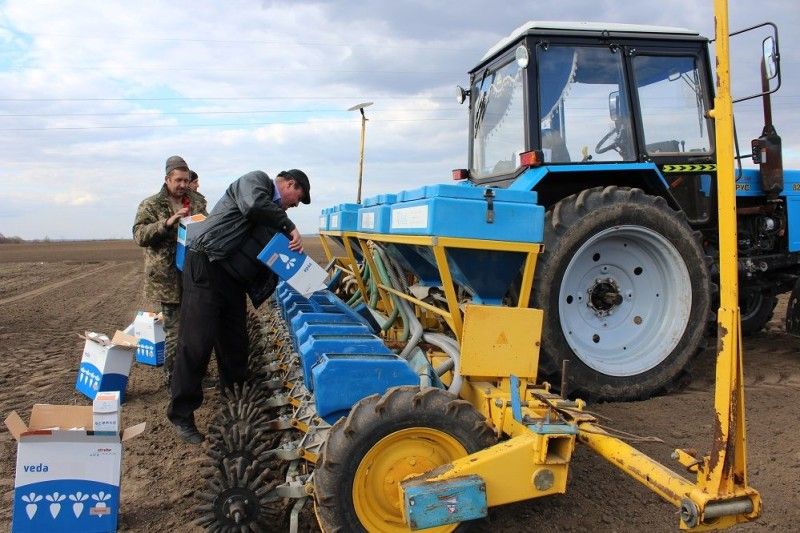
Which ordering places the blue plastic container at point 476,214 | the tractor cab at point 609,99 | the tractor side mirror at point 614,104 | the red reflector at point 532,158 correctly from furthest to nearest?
the tractor side mirror at point 614,104 → the tractor cab at point 609,99 → the red reflector at point 532,158 → the blue plastic container at point 476,214

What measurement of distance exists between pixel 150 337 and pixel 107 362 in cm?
81

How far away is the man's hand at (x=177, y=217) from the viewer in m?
4.39

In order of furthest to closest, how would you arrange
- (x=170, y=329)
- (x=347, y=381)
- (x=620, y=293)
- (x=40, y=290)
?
(x=40, y=290) < (x=170, y=329) < (x=620, y=293) < (x=347, y=381)

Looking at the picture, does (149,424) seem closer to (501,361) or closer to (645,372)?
(501,361)

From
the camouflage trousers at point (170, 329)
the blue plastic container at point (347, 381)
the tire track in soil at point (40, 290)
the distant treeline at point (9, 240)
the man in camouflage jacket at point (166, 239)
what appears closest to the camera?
the blue plastic container at point (347, 381)

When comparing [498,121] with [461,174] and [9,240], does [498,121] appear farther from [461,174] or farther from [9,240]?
[9,240]

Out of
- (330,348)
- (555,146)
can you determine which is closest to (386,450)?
(330,348)

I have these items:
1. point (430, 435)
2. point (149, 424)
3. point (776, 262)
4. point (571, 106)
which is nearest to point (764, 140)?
point (776, 262)

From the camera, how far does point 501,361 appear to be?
2.78m

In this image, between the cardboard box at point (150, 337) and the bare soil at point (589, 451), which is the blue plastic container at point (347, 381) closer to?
the bare soil at point (589, 451)

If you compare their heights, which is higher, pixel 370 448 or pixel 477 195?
pixel 477 195

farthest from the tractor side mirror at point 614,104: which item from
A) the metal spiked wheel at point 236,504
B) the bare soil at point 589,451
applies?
the metal spiked wheel at point 236,504

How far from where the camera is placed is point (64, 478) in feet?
8.54

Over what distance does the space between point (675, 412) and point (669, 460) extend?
2.32 feet
